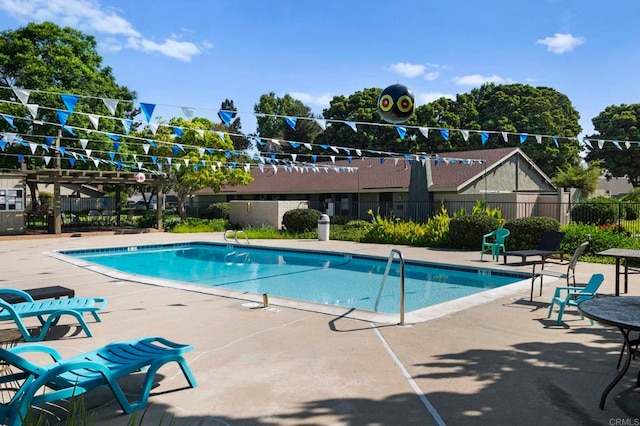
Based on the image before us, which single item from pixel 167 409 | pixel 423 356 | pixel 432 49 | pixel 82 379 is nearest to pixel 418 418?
pixel 423 356

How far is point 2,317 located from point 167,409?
3292 mm

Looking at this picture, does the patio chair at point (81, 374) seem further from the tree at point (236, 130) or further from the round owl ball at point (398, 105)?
the tree at point (236, 130)

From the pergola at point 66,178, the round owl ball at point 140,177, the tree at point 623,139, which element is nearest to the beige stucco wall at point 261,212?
the pergola at point 66,178

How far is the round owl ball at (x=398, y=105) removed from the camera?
9930 mm

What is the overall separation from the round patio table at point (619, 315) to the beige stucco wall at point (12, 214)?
1041 inches

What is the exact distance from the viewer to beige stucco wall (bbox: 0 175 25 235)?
75.8 ft

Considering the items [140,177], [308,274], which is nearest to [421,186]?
[308,274]

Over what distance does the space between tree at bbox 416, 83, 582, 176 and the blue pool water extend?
79.9ft

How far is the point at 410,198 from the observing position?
22.0 metres

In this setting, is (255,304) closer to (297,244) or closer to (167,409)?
(167,409)

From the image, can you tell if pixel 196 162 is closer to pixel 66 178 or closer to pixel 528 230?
pixel 66 178

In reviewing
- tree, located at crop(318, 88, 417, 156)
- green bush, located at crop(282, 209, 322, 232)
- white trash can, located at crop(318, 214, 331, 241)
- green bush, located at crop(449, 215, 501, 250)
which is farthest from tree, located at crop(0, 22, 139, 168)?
tree, located at crop(318, 88, 417, 156)

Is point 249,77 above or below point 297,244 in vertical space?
above

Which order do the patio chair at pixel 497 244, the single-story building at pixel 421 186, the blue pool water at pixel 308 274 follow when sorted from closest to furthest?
the blue pool water at pixel 308 274 → the patio chair at pixel 497 244 → the single-story building at pixel 421 186
